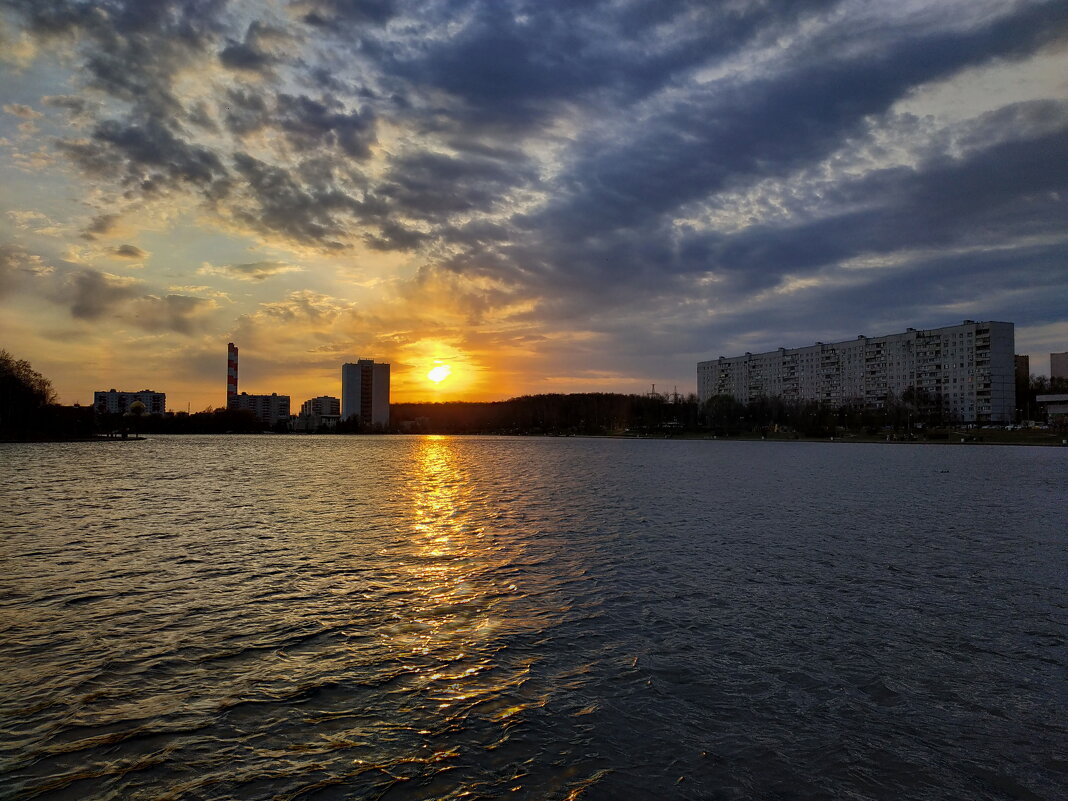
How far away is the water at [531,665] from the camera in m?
8.12

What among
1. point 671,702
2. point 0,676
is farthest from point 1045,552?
point 0,676

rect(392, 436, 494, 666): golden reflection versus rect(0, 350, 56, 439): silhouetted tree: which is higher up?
rect(0, 350, 56, 439): silhouetted tree

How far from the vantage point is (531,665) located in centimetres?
1180

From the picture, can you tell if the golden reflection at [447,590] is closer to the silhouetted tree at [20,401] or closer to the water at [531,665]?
the water at [531,665]

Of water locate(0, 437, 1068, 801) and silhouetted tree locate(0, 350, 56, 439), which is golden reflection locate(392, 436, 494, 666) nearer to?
water locate(0, 437, 1068, 801)

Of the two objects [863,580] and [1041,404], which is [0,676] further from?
[1041,404]

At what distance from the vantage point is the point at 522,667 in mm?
11688

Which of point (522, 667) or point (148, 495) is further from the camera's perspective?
point (148, 495)

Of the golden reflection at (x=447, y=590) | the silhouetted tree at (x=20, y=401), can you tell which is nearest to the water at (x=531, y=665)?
the golden reflection at (x=447, y=590)

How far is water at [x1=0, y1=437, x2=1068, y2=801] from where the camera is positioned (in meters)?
8.12

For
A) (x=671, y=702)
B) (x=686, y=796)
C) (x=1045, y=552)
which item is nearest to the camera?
(x=686, y=796)

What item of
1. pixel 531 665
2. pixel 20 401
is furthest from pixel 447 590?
pixel 20 401

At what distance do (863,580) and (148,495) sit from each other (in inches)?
1709

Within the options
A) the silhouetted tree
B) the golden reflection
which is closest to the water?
the golden reflection
